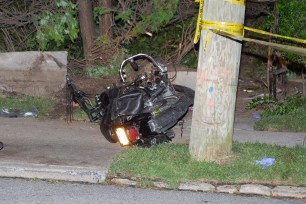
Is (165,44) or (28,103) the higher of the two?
(165,44)

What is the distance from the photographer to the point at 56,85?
11.5m

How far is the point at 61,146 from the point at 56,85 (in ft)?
10.0

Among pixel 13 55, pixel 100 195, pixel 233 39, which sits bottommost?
pixel 100 195

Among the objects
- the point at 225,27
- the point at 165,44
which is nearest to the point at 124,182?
the point at 225,27

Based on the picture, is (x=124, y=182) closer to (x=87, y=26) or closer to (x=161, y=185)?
(x=161, y=185)

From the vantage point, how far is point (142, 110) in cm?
858

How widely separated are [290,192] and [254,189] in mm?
392

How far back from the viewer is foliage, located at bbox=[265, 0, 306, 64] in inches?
412

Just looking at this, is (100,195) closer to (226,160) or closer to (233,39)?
(226,160)

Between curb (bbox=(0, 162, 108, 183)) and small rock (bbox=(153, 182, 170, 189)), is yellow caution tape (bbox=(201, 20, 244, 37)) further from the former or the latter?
curb (bbox=(0, 162, 108, 183))

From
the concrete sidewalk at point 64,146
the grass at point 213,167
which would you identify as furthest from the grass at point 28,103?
the grass at point 213,167

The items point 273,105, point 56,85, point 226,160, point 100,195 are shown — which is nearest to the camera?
point 100,195

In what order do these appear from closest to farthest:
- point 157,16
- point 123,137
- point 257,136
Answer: point 123,137 < point 257,136 < point 157,16

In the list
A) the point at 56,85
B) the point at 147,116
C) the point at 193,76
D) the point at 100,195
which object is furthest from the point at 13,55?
the point at 100,195
